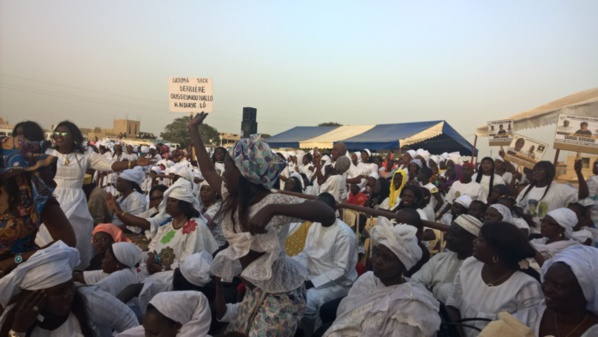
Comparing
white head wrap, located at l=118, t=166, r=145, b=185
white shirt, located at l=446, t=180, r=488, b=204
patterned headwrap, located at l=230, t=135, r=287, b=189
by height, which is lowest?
white shirt, located at l=446, t=180, r=488, b=204

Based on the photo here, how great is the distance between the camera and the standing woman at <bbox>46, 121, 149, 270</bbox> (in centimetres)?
446

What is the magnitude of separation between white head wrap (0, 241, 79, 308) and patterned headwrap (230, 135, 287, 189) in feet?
3.79

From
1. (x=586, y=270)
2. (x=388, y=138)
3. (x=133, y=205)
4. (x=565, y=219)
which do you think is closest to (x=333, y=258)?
(x=565, y=219)

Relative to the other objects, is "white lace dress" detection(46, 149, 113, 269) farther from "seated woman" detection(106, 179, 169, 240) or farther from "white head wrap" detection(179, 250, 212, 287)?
"white head wrap" detection(179, 250, 212, 287)

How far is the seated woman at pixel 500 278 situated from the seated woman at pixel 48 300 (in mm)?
2472

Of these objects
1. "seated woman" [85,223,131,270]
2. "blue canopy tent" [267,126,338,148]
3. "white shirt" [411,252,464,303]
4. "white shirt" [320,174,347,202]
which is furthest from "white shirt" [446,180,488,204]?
"blue canopy tent" [267,126,338,148]

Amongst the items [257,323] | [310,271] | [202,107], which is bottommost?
[310,271]

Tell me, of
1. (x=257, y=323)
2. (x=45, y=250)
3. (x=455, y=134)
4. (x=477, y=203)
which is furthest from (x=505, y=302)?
(x=455, y=134)

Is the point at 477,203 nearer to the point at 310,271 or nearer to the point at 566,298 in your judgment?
the point at 310,271

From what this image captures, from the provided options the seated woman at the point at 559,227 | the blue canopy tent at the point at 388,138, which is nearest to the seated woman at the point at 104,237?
the seated woman at the point at 559,227

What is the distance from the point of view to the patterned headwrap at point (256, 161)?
248 cm

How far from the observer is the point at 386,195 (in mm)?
8586

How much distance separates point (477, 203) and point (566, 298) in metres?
2.87

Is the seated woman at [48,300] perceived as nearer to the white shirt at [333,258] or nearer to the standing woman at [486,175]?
the white shirt at [333,258]
